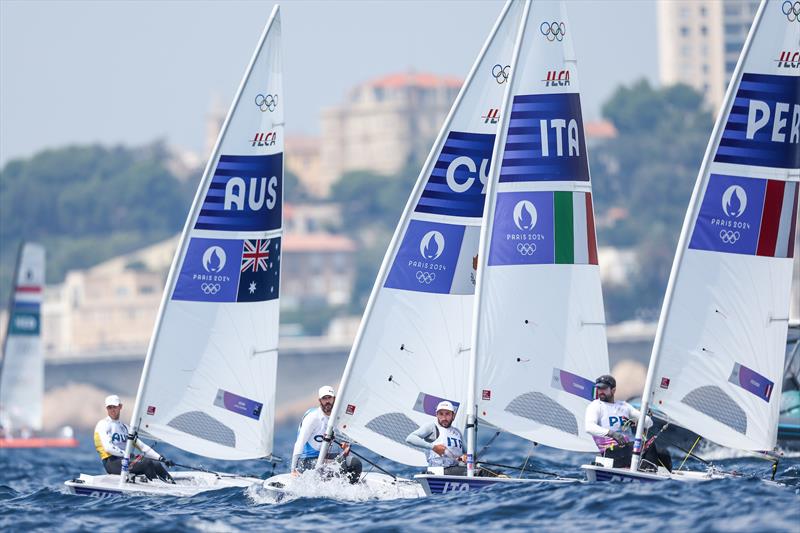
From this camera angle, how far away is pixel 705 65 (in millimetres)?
182750

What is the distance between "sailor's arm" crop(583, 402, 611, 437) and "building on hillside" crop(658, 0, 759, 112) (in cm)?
16104

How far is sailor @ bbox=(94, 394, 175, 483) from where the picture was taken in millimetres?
21094

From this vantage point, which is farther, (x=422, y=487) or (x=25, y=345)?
(x=25, y=345)

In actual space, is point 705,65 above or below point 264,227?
above

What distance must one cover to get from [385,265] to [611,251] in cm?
12200

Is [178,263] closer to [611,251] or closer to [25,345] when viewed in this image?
[25,345]

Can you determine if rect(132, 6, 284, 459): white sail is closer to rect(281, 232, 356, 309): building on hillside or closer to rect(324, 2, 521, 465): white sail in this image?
rect(324, 2, 521, 465): white sail

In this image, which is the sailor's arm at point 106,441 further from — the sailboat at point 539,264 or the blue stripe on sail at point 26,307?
the blue stripe on sail at point 26,307

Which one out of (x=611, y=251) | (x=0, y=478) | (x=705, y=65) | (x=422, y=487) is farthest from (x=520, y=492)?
(x=705, y=65)

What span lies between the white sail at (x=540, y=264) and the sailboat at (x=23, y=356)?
97.7 ft

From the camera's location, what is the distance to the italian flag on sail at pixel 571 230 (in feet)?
67.4

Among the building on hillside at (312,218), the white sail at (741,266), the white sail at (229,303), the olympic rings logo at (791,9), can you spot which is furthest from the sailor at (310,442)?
the building on hillside at (312,218)

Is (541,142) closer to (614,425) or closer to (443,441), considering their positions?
(614,425)

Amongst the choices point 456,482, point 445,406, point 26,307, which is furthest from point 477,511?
point 26,307
